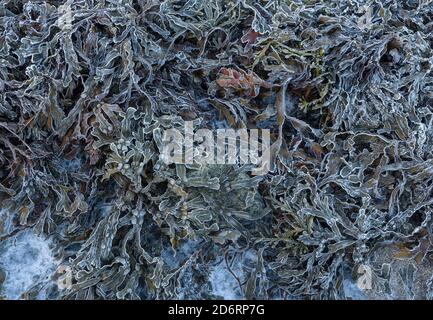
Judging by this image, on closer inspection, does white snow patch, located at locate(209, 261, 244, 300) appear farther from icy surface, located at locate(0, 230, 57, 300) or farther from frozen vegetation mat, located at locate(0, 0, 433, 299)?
icy surface, located at locate(0, 230, 57, 300)

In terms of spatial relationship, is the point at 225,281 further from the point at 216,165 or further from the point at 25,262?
the point at 25,262

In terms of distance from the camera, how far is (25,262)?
2.18 m

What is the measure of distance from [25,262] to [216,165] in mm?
966

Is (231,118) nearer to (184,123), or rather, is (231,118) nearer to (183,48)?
(184,123)

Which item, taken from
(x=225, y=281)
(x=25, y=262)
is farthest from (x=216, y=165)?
(x=25, y=262)

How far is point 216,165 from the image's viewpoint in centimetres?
225


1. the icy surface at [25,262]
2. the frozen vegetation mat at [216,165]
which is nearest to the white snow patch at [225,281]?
the frozen vegetation mat at [216,165]

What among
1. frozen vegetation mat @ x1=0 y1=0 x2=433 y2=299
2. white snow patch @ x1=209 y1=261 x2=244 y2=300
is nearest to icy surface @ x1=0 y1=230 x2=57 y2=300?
frozen vegetation mat @ x1=0 y1=0 x2=433 y2=299

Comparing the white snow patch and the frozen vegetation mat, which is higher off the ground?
the frozen vegetation mat

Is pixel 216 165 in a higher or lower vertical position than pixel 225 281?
higher

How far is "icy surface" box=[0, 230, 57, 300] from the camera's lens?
6.95 feet

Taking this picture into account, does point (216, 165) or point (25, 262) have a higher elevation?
point (216, 165)
